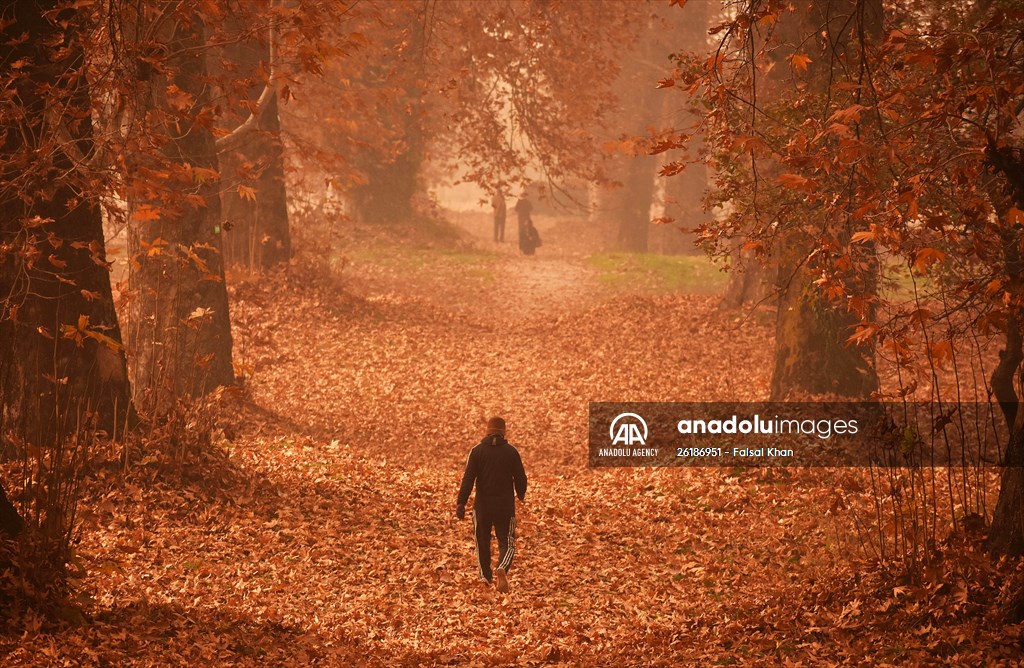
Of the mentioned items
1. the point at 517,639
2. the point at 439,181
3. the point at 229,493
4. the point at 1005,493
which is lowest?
the point at 517,639

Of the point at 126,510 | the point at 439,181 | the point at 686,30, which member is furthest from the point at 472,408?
the point at 439,181

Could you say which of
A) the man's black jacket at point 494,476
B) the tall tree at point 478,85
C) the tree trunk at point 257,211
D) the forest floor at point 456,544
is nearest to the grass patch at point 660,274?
the tall tree at point 478,85

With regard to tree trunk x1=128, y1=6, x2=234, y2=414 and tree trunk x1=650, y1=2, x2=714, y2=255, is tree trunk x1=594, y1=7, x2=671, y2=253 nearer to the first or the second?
tree trunk x1=650, y1=2, x2=714, y2=255

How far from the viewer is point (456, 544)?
979cm

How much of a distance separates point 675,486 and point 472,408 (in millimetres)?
5075

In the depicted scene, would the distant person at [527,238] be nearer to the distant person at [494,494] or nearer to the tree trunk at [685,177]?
the tree trunk at [685,177]

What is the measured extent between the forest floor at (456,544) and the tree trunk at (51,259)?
85 cm

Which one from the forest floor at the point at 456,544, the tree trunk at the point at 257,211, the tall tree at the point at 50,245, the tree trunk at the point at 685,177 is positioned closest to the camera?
the forest floor at the point at 456,544

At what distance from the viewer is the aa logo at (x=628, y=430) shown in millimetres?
12758

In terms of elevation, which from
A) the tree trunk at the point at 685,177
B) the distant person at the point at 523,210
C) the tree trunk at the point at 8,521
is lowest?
the tree trunk at the point at 8,521

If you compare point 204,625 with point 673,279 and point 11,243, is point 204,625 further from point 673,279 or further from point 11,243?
point 673,279

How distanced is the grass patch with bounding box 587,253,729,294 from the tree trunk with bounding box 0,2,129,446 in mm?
16081

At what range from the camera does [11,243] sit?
8.23 m

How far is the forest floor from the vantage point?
20.9ft
